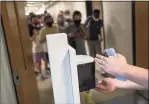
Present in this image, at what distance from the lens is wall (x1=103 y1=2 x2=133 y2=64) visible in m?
2.47

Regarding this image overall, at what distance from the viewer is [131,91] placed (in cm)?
74

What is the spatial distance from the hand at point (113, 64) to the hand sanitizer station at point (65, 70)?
0.03 meters

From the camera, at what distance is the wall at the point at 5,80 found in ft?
2.65

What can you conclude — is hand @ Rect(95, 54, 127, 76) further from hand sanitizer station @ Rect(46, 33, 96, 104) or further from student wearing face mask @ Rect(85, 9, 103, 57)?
student wearing face mask @ Rect(85, 9, 103, 57)

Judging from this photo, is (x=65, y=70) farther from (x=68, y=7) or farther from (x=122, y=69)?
(x=68, y=7)

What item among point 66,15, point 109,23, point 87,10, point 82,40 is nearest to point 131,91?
point 82,40

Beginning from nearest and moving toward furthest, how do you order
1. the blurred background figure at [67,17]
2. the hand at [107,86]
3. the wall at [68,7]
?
1. the hand at [107,86]
2. the blurred background figure at [67,17]
3. the wall at [68,7]

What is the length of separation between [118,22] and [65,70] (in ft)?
7.78

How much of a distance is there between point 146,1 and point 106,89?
1.67 meters

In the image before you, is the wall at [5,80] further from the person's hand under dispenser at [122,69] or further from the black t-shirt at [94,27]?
the black t-shirt at [94,27]

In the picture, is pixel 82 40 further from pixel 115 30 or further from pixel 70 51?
pixel 70 51

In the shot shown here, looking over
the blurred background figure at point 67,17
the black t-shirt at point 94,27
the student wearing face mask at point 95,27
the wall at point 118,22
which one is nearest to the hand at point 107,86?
the wall at point 118,22

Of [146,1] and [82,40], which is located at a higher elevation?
[146,1]

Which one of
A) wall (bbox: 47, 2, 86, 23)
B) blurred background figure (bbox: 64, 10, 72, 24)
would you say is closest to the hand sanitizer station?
blurred background figure (bbox: 64, 10, 72, 24)
